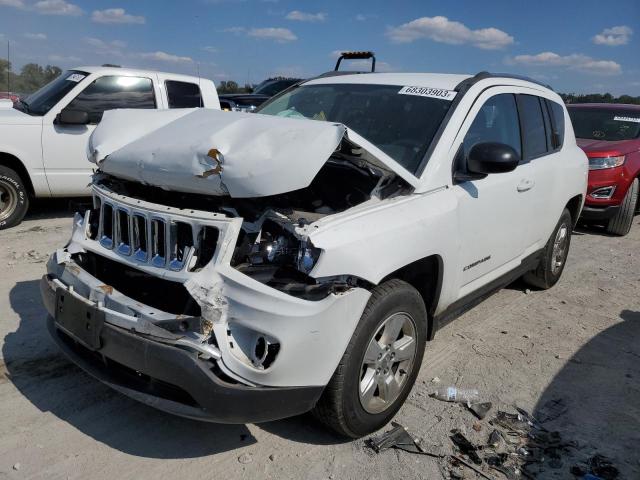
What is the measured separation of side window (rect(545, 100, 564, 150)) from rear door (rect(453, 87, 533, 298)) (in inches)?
32.2

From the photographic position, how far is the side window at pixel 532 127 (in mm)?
4414

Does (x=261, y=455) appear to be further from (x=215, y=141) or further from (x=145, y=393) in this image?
(x=215, y=141)

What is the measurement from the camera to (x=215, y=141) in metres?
2.70

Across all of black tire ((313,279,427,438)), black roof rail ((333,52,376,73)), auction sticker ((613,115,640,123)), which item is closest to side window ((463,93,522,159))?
black tire ((313,279,427,438))

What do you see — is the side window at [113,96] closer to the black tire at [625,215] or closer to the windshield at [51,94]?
the windshield at [51,94]

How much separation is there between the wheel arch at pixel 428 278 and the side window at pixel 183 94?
5.17m

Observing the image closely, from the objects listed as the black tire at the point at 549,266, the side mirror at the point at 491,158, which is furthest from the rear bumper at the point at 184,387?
the black tire at the point at 549,266

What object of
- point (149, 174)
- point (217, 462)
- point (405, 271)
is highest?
point (149, 174)

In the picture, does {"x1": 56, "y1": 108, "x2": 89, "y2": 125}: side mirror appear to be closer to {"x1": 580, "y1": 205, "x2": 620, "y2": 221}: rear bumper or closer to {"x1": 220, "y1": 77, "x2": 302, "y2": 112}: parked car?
{"x1": 220, "y1": 77, "x2": 302, "y2": 112}: parked car

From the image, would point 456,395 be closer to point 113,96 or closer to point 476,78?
point 476,78

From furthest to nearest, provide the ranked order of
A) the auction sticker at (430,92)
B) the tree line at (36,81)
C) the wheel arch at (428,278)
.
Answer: the tree line at (36,81)
the auction sticker at (430,92)
the wheel arch at (428,278)

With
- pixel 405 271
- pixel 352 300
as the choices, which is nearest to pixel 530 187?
pixel 405 271

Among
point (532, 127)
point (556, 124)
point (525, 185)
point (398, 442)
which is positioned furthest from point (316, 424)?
point (556, 124)

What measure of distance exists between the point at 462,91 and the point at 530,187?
1.06 metres
